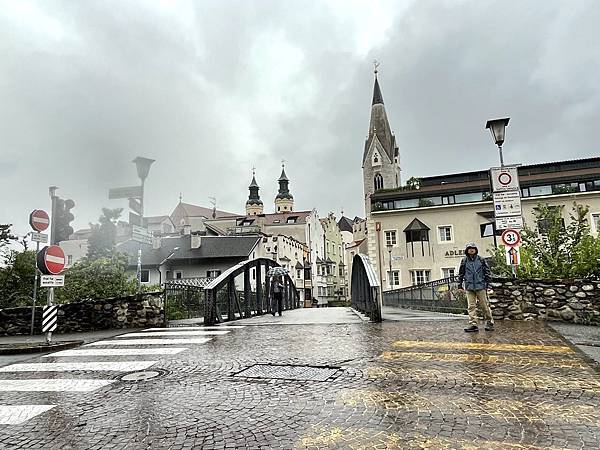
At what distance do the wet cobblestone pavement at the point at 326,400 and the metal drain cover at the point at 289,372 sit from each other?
0.04 metres

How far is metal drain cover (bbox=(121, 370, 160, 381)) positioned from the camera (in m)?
5.77

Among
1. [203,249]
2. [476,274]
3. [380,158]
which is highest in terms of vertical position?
[380,158]

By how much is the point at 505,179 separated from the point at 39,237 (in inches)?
441

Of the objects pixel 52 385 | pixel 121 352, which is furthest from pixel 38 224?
pixel 52 385

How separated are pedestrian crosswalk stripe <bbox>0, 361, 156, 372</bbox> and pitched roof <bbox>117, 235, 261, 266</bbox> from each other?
125 feet

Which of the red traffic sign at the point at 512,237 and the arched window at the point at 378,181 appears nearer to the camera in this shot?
the red traffic sign at the point at 512,237

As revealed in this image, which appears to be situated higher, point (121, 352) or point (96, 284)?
point (96, 284)

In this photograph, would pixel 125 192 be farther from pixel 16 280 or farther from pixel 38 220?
pixel 16 280

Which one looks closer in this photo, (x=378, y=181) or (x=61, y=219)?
(x=61, y=219)

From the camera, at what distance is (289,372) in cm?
575

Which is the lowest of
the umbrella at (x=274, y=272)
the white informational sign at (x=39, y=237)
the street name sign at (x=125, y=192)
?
the umbrella at (x=274, y=272)

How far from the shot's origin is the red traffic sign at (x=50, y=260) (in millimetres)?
9344

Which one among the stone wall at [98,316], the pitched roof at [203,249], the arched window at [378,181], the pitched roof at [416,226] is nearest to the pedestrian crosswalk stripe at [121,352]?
the stone wall at [98,316]

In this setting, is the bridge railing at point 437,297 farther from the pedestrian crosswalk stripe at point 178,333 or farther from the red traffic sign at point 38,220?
the red traffic sign at point 38,220
